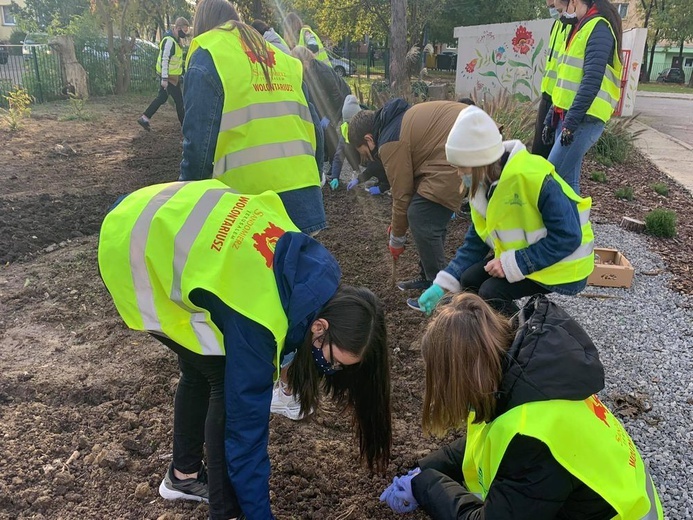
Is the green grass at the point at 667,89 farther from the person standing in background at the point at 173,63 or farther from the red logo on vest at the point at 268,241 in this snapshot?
the red logo on vest at the point at 268,241

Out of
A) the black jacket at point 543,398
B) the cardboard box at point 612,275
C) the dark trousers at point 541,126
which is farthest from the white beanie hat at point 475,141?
the dark trousers at point 541,126

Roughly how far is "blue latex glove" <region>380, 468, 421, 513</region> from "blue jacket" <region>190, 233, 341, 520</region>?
64 cm

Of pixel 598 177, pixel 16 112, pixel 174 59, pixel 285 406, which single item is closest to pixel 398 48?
pixel 174 59

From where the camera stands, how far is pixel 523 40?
1064 cm

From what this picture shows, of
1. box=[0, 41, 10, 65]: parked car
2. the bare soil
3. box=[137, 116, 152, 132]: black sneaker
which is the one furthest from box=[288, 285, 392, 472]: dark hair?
box=[0, 41, 10, 65]: parked car

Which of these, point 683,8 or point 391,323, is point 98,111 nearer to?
point 391,323

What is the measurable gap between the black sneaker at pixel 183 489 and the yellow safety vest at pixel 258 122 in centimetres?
118

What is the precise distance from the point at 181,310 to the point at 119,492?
1035 millimetres

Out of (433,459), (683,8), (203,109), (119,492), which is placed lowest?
(119,492)

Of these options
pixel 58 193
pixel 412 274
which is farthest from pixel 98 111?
pixel 412 274

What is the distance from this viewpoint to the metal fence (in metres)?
12.9

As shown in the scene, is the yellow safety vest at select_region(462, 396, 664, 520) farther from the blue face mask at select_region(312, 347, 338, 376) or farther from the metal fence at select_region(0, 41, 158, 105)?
the metal fence at select_region(0, 41, 158, 105)

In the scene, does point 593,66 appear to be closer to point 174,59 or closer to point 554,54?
point 554,54

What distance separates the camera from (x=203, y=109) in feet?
7.78
